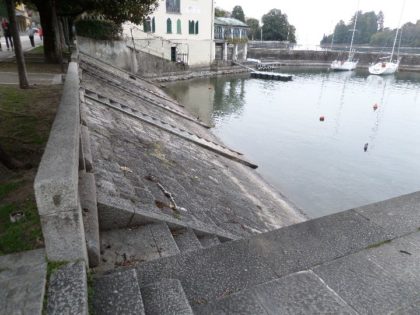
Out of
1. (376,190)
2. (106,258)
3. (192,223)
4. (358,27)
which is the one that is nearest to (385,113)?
(376,190)

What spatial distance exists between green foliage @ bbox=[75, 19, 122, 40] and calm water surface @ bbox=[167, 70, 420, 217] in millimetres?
8246

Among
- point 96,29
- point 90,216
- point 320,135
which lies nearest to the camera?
point 90,216

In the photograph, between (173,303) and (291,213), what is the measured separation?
29.6 ft

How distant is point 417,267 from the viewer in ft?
10.1

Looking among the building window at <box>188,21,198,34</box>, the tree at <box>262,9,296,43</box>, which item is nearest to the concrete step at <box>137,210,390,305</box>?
the building window at <box>188,21,198,34</box>

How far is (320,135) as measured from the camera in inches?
875

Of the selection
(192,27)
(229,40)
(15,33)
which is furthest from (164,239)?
(229,40)

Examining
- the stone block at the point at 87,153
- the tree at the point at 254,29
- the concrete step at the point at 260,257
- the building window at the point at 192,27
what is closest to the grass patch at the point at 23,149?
the stone block at the point at 87,153

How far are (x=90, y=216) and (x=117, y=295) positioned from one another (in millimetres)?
1527

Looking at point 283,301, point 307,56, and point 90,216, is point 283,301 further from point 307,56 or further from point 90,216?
point 307,56

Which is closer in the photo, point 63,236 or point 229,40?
point 63,236

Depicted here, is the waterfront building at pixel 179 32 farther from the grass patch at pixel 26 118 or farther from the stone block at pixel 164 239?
the stone block at pixel 164 239

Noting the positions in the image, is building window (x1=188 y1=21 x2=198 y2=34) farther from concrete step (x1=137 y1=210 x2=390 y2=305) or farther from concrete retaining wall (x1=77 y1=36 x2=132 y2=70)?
concrete step (x1=137 y1=210 x2=390 y2=305)

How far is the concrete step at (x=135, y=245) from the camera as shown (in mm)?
3910
